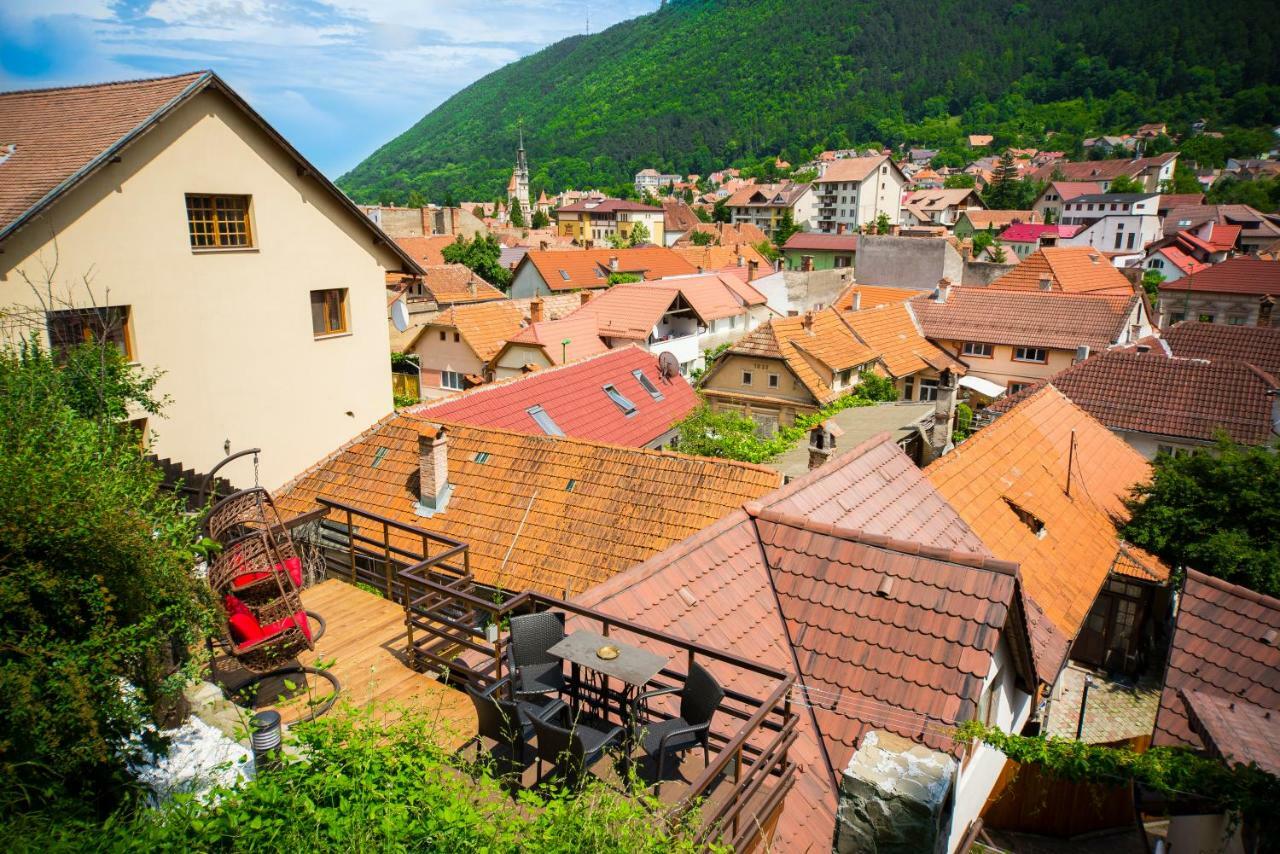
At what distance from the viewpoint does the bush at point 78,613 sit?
4324 millimetres

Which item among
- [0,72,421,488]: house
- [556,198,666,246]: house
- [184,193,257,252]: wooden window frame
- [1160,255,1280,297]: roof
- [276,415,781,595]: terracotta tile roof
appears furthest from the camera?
[556,198,666,246]: house

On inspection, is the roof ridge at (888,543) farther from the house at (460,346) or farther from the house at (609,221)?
the house at (609,221)

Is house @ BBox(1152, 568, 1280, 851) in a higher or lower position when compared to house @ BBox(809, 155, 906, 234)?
lower

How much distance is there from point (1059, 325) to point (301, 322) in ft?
110

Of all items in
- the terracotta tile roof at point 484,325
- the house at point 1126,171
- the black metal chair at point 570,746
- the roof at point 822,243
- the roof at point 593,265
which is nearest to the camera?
the black metal chair at point 570,746

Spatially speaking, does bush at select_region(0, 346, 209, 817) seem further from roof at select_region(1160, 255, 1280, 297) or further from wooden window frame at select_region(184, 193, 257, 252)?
roof at select_region(1160, 255, 1280, 297)

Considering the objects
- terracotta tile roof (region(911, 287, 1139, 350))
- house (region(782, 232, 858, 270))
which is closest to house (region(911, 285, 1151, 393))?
terracotta tile roof (region(911, 287, 1139, 350))

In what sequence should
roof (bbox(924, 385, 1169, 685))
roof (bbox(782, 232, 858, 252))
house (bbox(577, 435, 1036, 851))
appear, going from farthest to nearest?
roof (bbox(782, 232, 858, 252)) < roof (bbox(924, 385, 1169, 685)) < house (bbox(577, 435, 1036, 851))

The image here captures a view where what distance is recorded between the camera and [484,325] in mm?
35250

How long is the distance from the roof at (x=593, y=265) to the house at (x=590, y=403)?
37881 millimetres

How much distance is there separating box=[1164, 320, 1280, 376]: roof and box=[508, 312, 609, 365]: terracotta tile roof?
2374cm

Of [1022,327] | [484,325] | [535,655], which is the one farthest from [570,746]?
[1022,327]

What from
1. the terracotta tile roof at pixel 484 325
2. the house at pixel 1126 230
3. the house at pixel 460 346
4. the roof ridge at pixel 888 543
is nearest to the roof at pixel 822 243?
the house at pixel 1126 230

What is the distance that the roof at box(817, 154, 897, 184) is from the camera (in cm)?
11300
